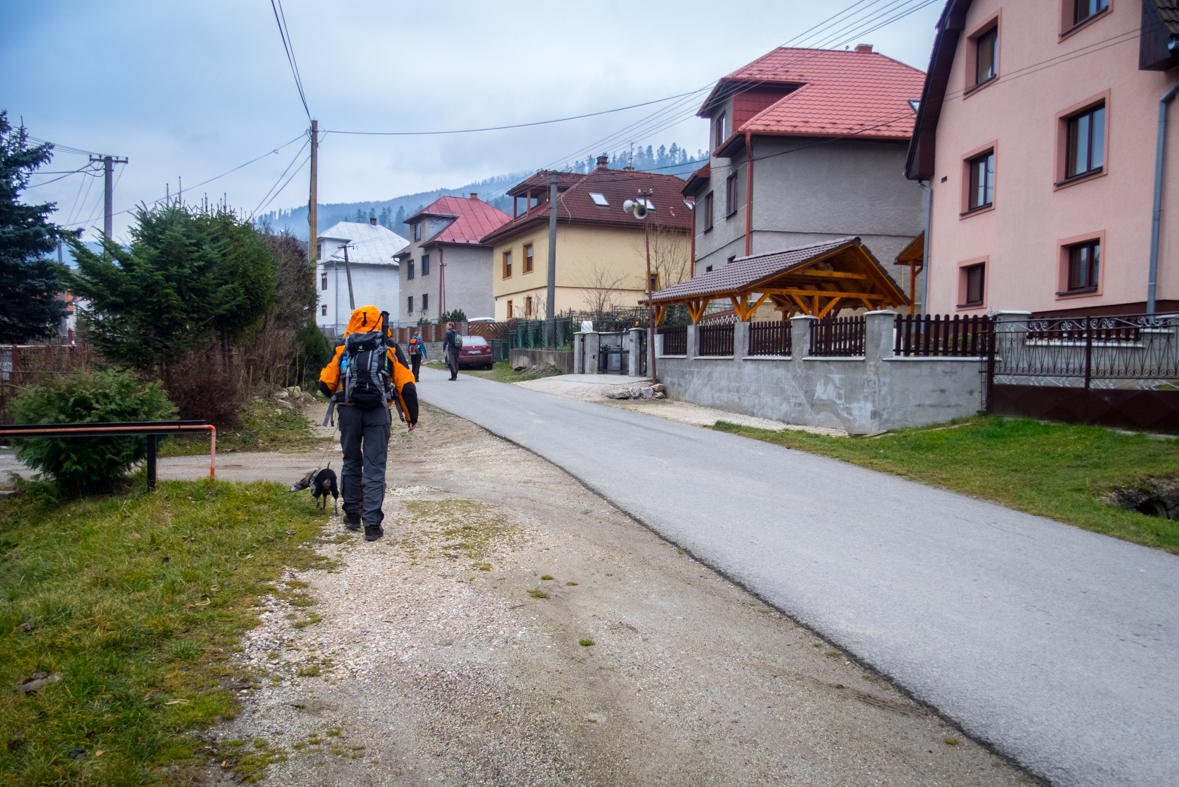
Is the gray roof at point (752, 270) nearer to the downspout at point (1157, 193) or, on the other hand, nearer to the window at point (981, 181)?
the window at point (981, 181)

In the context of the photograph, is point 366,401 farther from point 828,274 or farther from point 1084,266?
point 1084,266

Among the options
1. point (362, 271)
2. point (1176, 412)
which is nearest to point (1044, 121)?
point (1176, 412)

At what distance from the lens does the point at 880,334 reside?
556 inches

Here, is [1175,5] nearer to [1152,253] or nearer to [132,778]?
[1152,253]

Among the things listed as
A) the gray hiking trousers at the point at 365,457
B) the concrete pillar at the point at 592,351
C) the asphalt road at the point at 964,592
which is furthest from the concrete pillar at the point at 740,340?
the gray hiking trousers at the point at 365,457

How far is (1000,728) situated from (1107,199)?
1542 centimetres

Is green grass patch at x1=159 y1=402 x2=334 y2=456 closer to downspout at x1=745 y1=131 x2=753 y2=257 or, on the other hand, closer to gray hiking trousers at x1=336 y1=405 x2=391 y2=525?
gray hiking trousers at x1=336 y1=405 x2=391 y2=525

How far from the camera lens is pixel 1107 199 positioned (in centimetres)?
1555

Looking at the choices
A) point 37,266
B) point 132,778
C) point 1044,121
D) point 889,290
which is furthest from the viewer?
point 37,266

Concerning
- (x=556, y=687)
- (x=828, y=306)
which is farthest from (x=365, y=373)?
(x=828, y=306)

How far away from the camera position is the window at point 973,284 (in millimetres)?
19672

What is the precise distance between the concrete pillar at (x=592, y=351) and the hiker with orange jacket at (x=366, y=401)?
21.0m

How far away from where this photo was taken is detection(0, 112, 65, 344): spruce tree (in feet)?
68.8

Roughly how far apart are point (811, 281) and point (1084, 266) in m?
5.71
